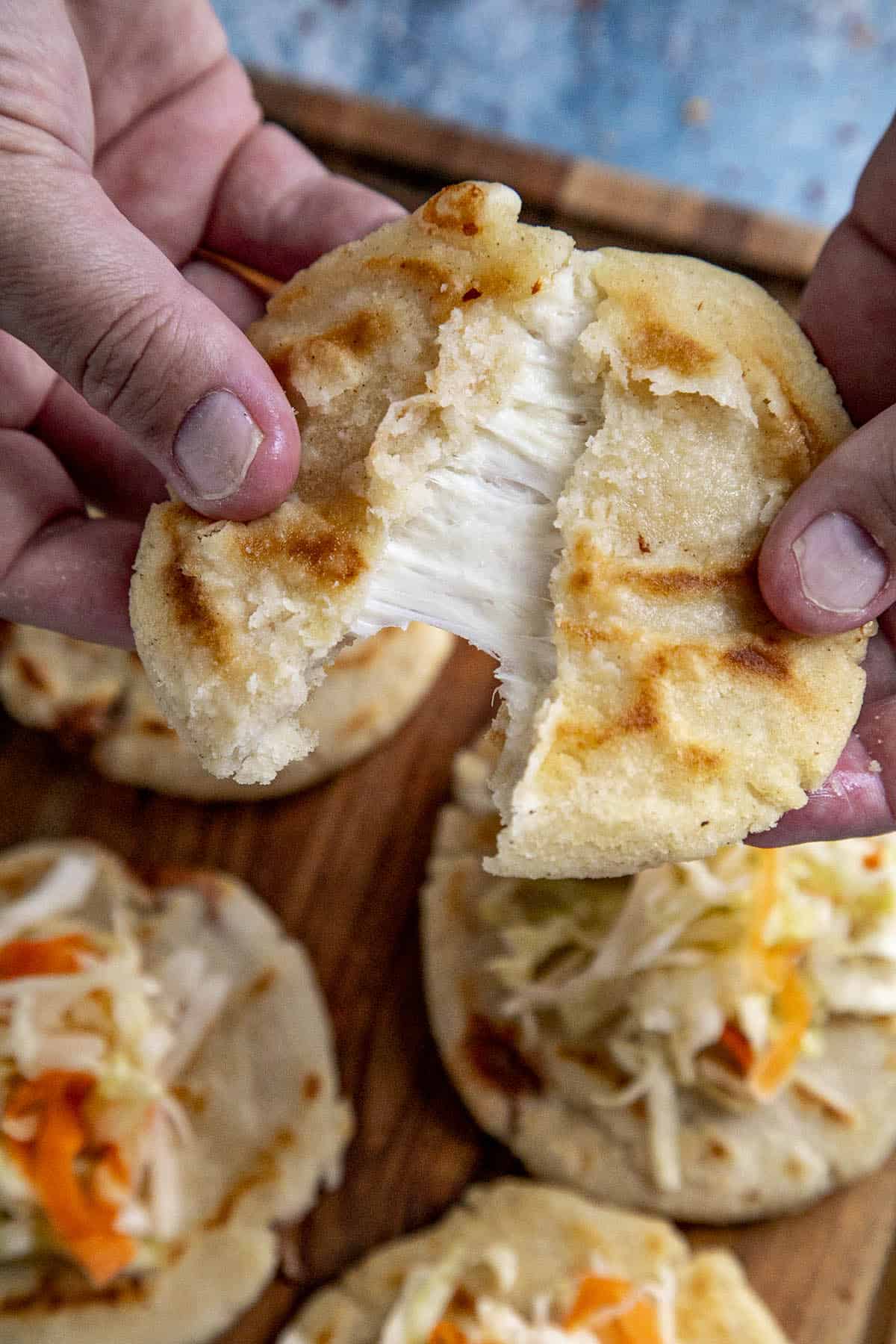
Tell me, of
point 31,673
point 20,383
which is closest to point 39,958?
point 31,673

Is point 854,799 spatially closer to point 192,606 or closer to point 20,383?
point 192,606

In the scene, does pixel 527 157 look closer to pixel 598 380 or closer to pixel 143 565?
pixel 598 380

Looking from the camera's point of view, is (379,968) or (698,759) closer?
(698,759)

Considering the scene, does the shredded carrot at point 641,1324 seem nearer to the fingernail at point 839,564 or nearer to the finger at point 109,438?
the fingernail at point 839,564

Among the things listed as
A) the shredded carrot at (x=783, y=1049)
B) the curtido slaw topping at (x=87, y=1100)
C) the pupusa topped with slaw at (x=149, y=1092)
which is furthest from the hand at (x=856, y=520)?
the curtido slaw topping at (x=87, y=1100)

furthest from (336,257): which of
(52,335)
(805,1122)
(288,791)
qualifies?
(805,1122)

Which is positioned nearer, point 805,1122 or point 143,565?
point 143,565

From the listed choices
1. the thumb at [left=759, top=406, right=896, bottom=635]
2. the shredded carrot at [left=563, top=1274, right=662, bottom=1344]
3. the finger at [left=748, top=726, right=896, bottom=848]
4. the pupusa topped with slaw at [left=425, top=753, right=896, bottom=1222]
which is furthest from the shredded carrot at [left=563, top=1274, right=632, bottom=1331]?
the thumb at [left=759, top=406, right=896, bottom=635]
